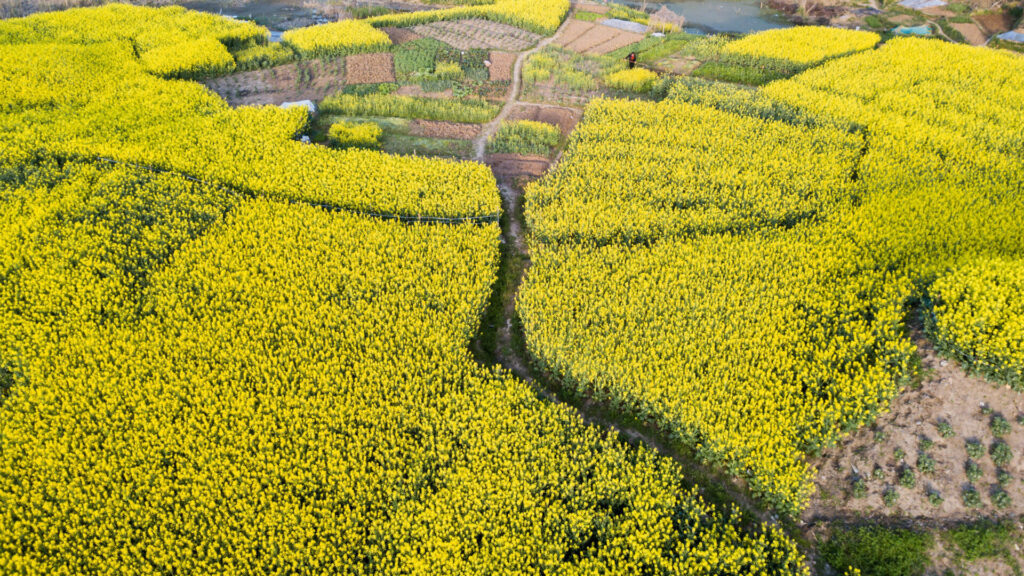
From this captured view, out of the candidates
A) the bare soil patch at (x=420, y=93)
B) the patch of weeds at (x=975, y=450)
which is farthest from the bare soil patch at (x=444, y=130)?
the patch of weeds at (x=975, y=450)

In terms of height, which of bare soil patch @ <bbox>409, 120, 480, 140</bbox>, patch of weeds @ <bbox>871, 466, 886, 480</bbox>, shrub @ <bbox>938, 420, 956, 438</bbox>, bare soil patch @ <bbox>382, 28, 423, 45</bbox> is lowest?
patch of weeds @ <bbox>871, 466, 886, 480</bbox>

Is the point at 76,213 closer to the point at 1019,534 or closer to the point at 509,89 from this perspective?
the point at 509,89

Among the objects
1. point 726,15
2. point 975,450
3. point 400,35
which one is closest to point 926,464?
point 975,450

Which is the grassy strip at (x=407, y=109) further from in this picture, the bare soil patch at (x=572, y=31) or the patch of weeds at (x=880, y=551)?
the patch of weeds at (x=880, y=551)

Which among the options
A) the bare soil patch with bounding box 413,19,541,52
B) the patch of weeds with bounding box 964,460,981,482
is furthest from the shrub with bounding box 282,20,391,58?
the patch of weeds with bounding box 964,460,981,482

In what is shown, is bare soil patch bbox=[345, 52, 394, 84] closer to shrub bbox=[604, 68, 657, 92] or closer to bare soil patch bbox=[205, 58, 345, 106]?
bare soil patch bbox=[205, 58, 345, 106]

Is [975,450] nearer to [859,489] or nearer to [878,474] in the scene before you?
[878,474]
